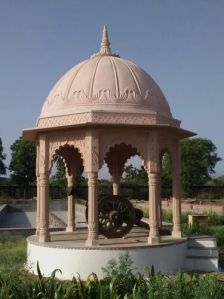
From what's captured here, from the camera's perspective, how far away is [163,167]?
142 ft

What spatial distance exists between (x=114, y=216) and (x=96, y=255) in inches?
51.9

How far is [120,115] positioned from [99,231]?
2614 mm

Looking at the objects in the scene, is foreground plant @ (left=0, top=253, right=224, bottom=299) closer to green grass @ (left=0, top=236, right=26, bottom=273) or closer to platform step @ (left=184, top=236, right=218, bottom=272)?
green grass @ (left=0, top=236, right=26, bottom=273)

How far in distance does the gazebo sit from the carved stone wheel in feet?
2.26

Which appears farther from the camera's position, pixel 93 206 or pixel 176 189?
pixel 176 189

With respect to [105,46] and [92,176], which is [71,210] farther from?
[105,46]

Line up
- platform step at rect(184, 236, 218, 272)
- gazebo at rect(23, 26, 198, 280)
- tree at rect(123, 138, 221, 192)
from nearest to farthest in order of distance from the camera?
gazebo at rect(23, 26, 198, 280), platform step at rect(184, 236, 218, 272), tree at rect(123, 138, 221, 192)

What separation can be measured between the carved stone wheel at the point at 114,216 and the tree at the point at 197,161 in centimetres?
4145

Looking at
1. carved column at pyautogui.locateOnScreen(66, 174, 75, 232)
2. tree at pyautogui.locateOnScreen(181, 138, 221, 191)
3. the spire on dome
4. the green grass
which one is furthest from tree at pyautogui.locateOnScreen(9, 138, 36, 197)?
the spire on dome

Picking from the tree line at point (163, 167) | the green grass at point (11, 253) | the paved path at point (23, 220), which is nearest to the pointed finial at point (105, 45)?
the green grass at point (11, 253)

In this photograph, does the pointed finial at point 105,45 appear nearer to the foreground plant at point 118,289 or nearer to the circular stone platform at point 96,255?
the circular stone platform at point 96,255

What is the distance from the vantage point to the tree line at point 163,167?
42.8 metres

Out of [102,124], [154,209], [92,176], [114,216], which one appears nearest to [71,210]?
[114,216]

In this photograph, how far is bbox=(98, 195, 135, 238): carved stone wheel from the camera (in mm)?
9586
